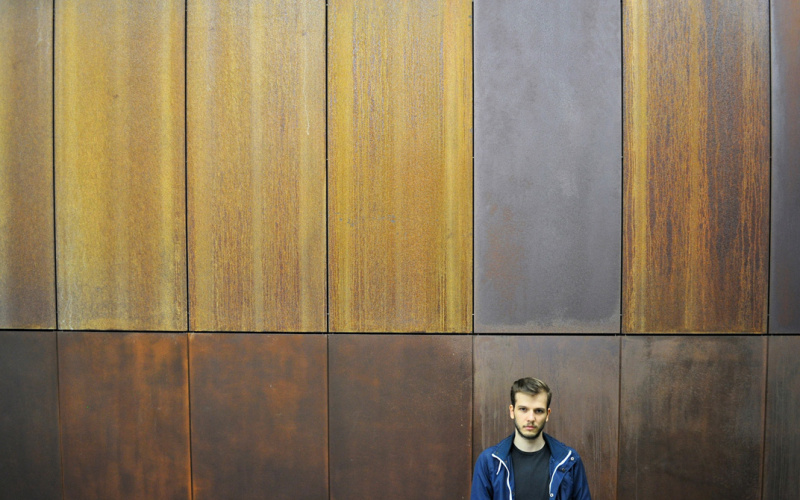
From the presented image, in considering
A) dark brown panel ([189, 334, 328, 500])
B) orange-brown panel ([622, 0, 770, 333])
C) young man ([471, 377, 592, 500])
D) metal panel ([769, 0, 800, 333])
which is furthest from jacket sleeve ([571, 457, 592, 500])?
metal panel ([769, 0, 800, 333])

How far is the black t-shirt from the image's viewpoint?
297cm

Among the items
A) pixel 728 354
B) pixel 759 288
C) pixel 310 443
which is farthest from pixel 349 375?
pixel 759 288

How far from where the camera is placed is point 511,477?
9.80 ft

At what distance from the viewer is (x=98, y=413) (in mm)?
4363

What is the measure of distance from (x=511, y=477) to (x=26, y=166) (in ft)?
13.2

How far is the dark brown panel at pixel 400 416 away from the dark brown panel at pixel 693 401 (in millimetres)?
1184

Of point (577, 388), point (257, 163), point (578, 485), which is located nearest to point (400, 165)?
point (257, 163)

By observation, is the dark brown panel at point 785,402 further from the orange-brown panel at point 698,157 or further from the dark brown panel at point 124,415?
the dark brown panel at point 124,415

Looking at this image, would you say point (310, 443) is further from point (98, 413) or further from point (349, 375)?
point (98, 413)

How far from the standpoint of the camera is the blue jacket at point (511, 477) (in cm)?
297

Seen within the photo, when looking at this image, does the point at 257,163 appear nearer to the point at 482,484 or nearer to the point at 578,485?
the point at 482,484

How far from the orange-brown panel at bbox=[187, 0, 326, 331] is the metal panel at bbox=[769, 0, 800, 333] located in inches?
126

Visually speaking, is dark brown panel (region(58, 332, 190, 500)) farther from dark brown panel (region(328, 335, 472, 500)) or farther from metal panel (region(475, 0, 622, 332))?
metal panel (region(475, 0, 622, 332))

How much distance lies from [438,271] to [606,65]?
6.13ft
